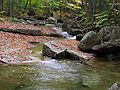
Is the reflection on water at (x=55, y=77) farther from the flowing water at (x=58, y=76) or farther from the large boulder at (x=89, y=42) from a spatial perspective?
the large boulder at (x=89, y=42)

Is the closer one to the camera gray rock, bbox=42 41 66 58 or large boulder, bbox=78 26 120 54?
gray rock, bbox=42 41 66 58

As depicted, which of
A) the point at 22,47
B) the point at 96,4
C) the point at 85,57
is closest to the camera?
the point at 85,57

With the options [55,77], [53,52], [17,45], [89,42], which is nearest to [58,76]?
[55,77]

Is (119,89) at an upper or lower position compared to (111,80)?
upper

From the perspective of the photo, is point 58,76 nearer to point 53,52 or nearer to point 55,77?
point 55,77

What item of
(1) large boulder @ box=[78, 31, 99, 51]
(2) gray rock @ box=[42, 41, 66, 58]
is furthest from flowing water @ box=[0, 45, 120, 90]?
(1) large boulder @ box=[78, 31, 99, 51]

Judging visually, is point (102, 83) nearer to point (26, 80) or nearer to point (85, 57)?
point (26, 80)

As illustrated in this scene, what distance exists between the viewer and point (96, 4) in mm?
30391

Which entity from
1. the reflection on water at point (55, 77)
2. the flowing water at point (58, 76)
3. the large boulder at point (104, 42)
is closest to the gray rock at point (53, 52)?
the flowing water at point (58, 76)

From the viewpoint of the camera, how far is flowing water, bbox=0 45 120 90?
28.2ft

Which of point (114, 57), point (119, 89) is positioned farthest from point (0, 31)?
point (119, 89)

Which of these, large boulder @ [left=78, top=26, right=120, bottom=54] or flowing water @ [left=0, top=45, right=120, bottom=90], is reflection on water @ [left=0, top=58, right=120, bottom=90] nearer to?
flowing water @ [left=0, top=45, right=120, bottom=90]

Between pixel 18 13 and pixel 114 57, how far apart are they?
25175mm

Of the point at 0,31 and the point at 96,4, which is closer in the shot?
the point at 0,31
